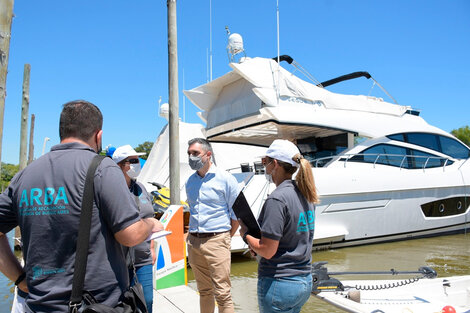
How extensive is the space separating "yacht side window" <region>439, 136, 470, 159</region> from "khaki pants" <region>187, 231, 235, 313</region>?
34.3ft

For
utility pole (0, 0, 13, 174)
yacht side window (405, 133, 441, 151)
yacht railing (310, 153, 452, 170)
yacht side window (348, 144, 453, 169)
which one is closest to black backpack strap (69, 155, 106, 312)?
utility pole (0, 0, 13, 174)

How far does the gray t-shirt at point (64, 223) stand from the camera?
4.54ft

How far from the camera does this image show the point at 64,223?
1385 mm

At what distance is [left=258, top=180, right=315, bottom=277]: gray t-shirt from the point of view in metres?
2.01

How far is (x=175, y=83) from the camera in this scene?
18.5 feet

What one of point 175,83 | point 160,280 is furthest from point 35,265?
point 175,83

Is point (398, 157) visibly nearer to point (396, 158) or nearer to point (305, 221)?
point (396, 158)

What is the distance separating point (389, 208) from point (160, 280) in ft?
22.8

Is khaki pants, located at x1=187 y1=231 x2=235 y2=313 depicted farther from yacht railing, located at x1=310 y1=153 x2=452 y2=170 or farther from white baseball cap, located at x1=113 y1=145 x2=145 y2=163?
yacht railing, located at x1=310 y1=153 x2=452 y2=170

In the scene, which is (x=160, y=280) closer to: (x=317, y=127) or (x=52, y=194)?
(x=52, y=194)

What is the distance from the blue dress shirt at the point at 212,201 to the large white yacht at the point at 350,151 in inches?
174

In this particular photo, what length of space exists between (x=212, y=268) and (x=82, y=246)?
1.91m

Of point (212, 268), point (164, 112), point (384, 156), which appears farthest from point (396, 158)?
point (164, 112)

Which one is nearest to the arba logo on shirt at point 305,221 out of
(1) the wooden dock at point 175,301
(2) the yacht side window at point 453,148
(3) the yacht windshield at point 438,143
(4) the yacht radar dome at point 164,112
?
(1) the wooden dock at point 175,301
